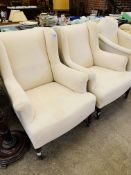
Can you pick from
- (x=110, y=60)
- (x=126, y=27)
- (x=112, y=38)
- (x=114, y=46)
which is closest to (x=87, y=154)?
(x=110, y=60)

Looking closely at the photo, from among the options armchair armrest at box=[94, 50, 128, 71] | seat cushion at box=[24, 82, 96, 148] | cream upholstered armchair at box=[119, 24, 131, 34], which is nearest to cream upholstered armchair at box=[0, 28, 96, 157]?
seat cushion at box=[24, 82, 96, 148]

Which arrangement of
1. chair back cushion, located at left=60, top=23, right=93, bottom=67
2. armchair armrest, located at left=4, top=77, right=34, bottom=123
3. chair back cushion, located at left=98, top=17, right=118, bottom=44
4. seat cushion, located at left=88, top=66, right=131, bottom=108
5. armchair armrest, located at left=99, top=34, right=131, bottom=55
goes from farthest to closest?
chair back cushion, located at left=98, top=17, right=118, bottom=44
armchair armrest, located at left=99, top=34, right=131, bottom=55
chair back cushion, located at left=60, top=23, right=93, bottom=67
seat cushion, located at left=88, top=66, right=131, bottom=108
armchair armrest, located at left=4, top=77, right=34, bottom=123

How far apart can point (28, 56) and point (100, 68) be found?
98 cm

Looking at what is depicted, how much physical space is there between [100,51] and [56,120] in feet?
4.37

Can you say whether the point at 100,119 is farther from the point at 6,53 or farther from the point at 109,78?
the point at 6,53

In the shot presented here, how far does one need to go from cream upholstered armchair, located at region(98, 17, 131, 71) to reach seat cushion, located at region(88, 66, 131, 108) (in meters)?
0.32

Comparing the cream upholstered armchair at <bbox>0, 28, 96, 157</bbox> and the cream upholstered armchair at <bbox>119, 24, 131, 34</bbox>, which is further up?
the cream upholstered armchair at <bbox>119, 24, 131, 34</bbox>

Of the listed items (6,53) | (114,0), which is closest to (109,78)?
(6,53)

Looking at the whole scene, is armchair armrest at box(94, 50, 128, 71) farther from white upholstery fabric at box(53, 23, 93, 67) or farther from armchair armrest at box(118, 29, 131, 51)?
armchair armrest at box(118, 29, 131, 51)

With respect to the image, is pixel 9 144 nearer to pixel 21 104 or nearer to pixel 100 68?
pixel 21 104

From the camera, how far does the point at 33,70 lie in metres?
1.75

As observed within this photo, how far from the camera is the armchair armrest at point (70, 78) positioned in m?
1.62

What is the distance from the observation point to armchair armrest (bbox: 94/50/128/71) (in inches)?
84.0

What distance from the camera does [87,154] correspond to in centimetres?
156
